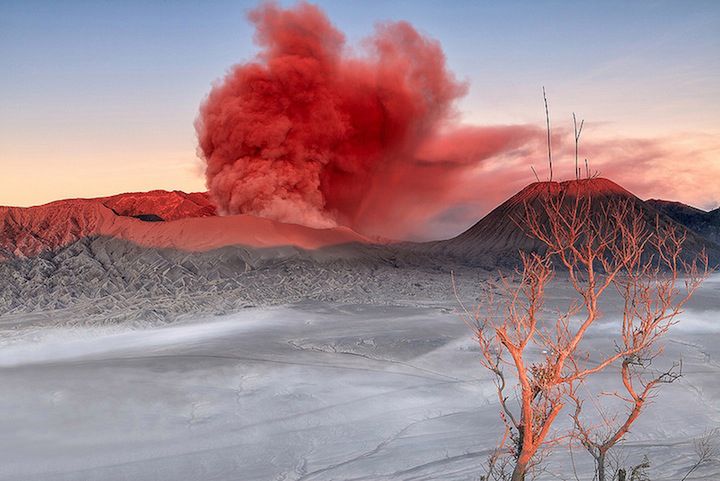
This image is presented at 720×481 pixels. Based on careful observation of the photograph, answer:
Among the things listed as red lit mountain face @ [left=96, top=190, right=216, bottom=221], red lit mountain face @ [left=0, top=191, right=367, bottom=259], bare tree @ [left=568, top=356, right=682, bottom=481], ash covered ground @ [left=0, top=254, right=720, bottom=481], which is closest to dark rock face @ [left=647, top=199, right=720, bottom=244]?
red lit mountain face @ [left=96, top=190, right=216, bottom=221]

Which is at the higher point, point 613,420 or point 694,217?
point 694,217

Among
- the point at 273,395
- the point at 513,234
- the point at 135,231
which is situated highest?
the point at 513,234

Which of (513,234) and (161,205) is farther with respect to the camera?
(513,234)

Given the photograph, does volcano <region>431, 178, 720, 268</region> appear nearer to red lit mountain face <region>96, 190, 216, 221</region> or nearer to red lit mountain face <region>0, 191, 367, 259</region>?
red lit mountain face <region>0, 191, 367, 259</region>

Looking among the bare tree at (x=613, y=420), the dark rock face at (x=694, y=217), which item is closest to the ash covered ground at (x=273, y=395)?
the bare tree at (x=613, y=420)

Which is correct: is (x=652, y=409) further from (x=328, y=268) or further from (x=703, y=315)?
(x=328, y=268)

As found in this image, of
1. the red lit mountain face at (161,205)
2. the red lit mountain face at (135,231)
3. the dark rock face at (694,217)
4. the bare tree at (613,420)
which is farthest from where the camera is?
the dark rock face at (694,217)

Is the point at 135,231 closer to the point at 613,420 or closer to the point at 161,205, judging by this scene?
the point at 161,205

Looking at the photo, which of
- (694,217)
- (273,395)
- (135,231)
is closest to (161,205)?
(135,231)

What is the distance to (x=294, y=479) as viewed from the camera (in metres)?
11.7

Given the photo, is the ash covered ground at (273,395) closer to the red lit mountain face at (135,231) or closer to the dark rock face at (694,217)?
the red lit mountain face at (135,231)

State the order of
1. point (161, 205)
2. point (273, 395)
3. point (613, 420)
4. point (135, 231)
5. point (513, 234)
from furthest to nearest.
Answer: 1. point (513, 234)
2. point (161, 205)
3. point (135, 231)
4. point (273, 395)
5. point (613, 420)

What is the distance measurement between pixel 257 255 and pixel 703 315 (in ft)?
89.8

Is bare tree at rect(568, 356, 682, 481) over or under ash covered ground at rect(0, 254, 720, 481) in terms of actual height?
over
